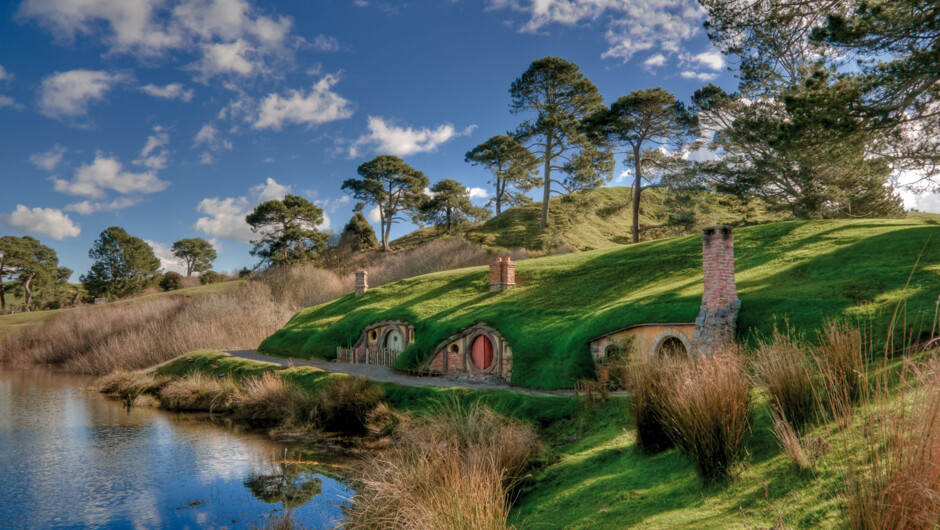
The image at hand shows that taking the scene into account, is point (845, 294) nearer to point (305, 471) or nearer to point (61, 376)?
point (305, 471)

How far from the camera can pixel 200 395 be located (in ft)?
81.4

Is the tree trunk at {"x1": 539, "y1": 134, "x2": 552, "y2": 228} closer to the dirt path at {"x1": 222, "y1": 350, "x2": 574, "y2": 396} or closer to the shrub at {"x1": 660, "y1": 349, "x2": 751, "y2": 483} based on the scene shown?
the dirt path at {"x1": 222, "y1": 350, "x2": 574, "y2": 396}

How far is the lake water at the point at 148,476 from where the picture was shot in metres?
12.1

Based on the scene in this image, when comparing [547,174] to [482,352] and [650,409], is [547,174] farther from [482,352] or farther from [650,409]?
[650,409]

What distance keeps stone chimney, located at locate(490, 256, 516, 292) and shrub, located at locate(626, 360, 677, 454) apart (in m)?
17.6

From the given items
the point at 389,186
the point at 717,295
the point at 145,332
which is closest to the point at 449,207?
the point at 389,186

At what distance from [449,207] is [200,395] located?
4003cm

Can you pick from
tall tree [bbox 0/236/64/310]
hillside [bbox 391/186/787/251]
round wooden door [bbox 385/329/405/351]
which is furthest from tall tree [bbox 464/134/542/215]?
tall tree [bbox 0/236/64/310]

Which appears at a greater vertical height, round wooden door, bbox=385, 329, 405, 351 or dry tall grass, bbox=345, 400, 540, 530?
round wooden door, bbox=385, 329, 405, 351

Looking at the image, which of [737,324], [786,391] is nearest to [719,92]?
[737,324]

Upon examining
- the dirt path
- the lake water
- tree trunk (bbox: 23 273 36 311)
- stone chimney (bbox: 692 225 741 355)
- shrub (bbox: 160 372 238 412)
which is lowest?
the lake water

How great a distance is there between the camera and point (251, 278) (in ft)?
177

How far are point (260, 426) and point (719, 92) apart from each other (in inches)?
1219

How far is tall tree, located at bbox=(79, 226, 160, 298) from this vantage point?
62938mm
